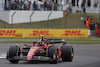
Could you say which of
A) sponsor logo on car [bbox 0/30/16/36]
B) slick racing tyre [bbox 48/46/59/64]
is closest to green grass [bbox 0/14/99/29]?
sponsor logo on car [bbox 0/30/16/36]

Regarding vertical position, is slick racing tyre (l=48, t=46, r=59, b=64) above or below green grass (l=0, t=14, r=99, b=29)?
below

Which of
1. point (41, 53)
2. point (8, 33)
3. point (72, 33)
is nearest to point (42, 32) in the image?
point (72, 33)

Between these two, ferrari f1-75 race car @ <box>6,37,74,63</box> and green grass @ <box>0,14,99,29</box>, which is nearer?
ferrari f1-75 race car @ <box>6,37,74,63</box>

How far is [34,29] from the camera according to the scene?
30.8m

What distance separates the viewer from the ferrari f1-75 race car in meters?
10.7

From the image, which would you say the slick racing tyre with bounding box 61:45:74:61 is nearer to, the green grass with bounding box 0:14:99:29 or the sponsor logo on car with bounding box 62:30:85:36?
the sponsor logo on car with bounding box 62:30:85:36

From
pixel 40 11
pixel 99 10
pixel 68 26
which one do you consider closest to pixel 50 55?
pixel 68 26

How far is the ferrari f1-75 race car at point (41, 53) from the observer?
1073 centimetres

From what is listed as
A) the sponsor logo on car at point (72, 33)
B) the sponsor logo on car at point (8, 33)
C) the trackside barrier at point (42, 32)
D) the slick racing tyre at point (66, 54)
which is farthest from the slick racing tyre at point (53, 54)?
the sponsor logo on car at point (8, 33)

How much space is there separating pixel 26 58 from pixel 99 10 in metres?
38.7

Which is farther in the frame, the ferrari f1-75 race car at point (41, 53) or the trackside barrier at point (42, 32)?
the trackside barrier at point (42, 32)

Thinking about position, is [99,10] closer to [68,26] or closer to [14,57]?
[68,26]

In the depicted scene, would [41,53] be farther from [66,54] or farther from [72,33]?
[72,33]

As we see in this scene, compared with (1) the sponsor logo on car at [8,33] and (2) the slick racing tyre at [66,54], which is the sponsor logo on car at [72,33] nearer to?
(1) the sponsor logo on car at [8,33]
